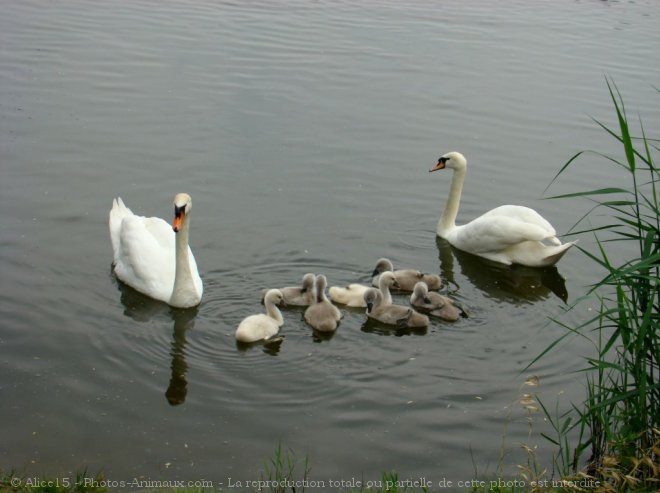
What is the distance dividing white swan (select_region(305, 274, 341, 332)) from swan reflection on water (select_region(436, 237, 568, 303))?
1897 millimetres

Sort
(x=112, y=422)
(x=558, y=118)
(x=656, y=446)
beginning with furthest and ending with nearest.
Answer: (x=558, y=118) < (x=112, y=422) < (x=656, y=446)

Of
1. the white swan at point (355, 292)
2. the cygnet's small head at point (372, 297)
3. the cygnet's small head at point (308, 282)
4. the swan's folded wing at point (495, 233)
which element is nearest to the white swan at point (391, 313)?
the cygnet's small head at point (372, 297)

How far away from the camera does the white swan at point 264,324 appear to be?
7.99 meters

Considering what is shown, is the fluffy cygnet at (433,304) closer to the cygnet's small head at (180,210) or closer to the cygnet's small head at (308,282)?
the cygnet's small head at (308,282)

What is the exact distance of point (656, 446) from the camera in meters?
5.26

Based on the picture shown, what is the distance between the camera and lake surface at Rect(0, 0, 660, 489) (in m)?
6.87

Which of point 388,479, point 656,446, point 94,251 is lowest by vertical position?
point 94,251

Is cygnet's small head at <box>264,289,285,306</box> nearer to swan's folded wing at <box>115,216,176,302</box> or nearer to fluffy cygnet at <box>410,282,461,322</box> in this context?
swan's folded wing at <box>115,216,176,302</box>

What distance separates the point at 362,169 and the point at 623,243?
10.9 ft

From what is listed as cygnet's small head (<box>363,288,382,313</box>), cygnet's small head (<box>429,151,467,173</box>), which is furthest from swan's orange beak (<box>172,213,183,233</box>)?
cygnet's small head (<box>429,151,467,173</box>)

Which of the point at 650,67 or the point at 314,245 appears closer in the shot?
the point at 314,245

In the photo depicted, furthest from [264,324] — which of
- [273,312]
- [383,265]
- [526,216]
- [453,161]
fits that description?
[453,161]

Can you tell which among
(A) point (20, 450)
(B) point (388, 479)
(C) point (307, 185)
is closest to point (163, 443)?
(A) point (20, 450)

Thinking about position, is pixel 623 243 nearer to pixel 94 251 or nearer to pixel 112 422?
pixel 94 251
